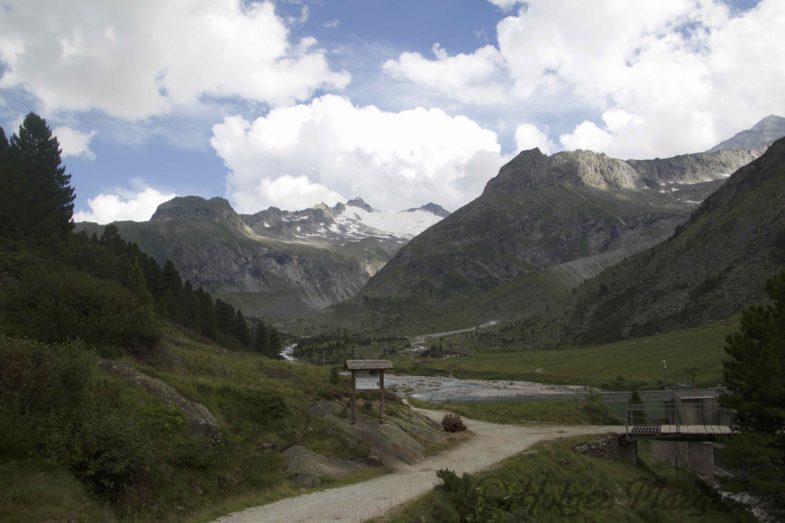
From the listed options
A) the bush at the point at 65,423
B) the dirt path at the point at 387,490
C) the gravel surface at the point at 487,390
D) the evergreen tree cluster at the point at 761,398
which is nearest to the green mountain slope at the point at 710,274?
the gravel surface at the point at 487,390

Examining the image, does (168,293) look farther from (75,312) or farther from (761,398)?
(761,398)

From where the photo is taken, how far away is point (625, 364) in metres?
117

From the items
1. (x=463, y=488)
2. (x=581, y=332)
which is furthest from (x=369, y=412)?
(x=581, y=332)

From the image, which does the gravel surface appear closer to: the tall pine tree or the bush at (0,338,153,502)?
the tall pine tree

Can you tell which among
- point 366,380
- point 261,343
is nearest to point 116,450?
point 366,380

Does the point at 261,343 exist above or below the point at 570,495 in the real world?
above

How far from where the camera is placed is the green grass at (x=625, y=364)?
95125mm

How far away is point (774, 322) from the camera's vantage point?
29.5 metres

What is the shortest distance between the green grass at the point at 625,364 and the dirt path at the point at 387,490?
53661 millimetres

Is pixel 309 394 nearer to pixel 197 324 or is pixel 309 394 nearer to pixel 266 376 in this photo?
pixel 266 376

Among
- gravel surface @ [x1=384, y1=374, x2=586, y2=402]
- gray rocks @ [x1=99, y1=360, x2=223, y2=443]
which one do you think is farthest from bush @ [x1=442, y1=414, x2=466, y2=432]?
gravel surface @ [x1=384, y1=374, x2=586, y2=402]

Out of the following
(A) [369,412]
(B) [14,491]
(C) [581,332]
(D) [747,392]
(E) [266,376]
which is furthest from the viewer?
(C) [581,332]

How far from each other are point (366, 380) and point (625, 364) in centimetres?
10041

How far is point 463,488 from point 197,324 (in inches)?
3106
